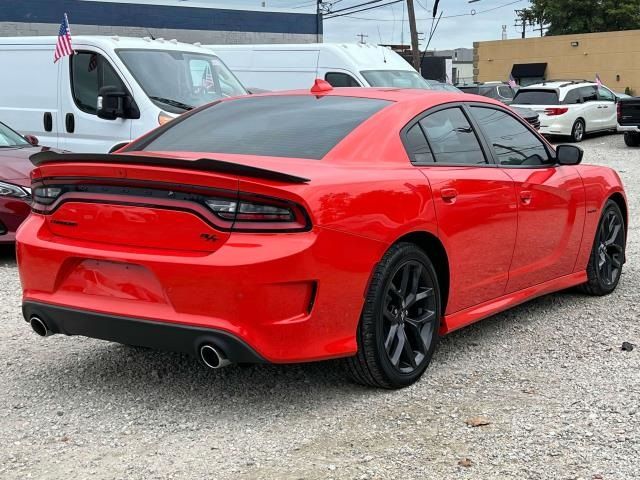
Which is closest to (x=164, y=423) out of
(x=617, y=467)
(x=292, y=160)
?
(x=292, y=160)

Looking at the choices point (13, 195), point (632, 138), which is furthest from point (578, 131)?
point (13, 195)

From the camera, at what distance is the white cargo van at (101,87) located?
985 cm

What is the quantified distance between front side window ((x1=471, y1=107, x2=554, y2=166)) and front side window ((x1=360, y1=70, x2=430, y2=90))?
915 cm

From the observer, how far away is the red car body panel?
3.51 meters

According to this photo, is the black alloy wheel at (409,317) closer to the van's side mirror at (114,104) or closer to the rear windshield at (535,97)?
the van's side mirror at (114,104)

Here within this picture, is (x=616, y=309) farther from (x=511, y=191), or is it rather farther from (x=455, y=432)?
(x=455, y=432)

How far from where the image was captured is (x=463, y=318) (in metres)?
4.62

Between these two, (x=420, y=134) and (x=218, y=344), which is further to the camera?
(x=420, y=134)

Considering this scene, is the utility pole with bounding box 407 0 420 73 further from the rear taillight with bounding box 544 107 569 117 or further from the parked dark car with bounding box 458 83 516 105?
the rear taillight with bounding box 544 107 569 117

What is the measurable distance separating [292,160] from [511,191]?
1.54 metres

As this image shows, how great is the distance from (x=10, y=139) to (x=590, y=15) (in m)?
60.1

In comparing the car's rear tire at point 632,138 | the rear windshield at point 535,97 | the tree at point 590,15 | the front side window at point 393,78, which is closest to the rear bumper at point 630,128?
the car's rear tire at point 632,138

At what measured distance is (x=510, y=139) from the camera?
5.28 metres

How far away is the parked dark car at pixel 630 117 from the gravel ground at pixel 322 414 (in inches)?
612
